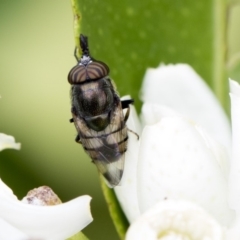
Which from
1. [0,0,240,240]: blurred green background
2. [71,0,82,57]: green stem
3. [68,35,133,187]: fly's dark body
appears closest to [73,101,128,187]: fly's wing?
[68,35,133,187]: fly's dark body

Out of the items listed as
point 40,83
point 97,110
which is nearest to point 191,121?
point 97,110

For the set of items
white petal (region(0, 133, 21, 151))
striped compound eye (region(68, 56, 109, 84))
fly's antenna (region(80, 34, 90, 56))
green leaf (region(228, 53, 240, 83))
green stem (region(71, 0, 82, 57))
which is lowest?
green leaf (region(228, 53, 240, 83))

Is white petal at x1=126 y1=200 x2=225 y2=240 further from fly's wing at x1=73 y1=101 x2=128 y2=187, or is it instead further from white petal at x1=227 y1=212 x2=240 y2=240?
fly's wing at x1=73 y1=101 x2=128 y2=187

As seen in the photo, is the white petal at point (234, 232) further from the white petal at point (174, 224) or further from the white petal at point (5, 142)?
the white petal at point (5, 142)

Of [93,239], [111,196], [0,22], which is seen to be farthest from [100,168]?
[0,22]

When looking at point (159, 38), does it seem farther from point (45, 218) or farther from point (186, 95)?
point (45, 218)

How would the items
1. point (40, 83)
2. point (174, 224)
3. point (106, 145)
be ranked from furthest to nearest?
point (40, 83)
point (106, 145)
point (174, 224)
